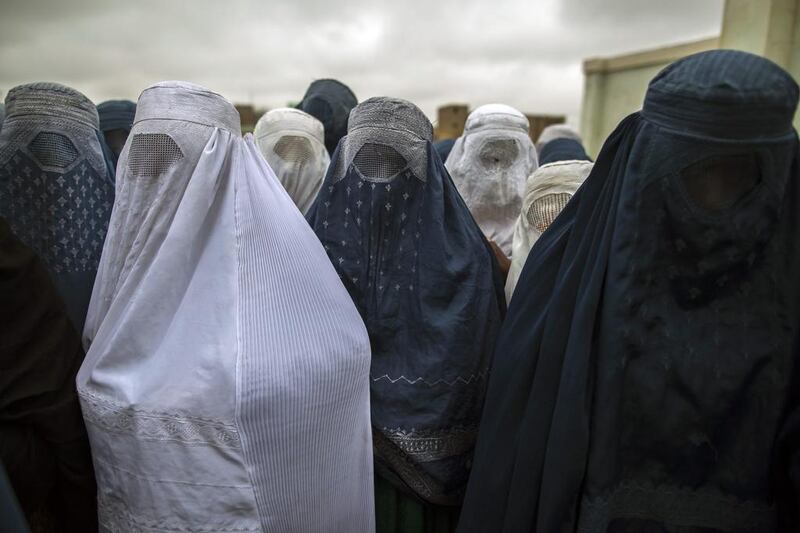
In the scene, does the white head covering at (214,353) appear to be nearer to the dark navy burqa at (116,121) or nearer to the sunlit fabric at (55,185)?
the sunlit fabric at (55,185)

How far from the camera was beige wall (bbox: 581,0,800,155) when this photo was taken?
494 centimetres

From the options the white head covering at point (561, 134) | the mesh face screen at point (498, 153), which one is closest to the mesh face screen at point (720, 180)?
the mesh face screen at point (498, 153)

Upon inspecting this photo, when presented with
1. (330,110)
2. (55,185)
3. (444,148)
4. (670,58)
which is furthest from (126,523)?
(670,58)

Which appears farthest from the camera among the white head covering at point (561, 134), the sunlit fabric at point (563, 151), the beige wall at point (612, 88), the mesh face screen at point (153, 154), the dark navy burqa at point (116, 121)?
the beige wall at point (612, 88)

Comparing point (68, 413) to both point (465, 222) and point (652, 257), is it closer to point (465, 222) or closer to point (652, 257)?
point (465, 222)

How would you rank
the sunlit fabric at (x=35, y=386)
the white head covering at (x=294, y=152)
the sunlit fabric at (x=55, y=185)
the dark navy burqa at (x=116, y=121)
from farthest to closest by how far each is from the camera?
the dark navy burqa at (x=116, y=121) < the white head covering at (x=294, y=152) < the sunlit fabric at (x=55, y=185) < the sunlit fabric at (x=35, y=386)

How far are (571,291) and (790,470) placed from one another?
577mm

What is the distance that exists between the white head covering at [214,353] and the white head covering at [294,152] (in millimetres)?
1385

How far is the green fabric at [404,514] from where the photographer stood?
1.66m

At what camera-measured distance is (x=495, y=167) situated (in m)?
3.10

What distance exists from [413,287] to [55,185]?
123cm

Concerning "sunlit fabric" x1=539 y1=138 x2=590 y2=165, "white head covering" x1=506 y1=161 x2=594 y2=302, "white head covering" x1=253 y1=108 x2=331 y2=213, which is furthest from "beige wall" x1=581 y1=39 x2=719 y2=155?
"white head covering" x1=506 y1=161 x2=594 y2=302

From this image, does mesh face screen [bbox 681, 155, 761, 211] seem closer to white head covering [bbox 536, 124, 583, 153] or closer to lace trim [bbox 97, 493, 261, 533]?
lace trim [bbox 97, 493, 261, 533]

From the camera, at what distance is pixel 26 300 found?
131 centimetres
